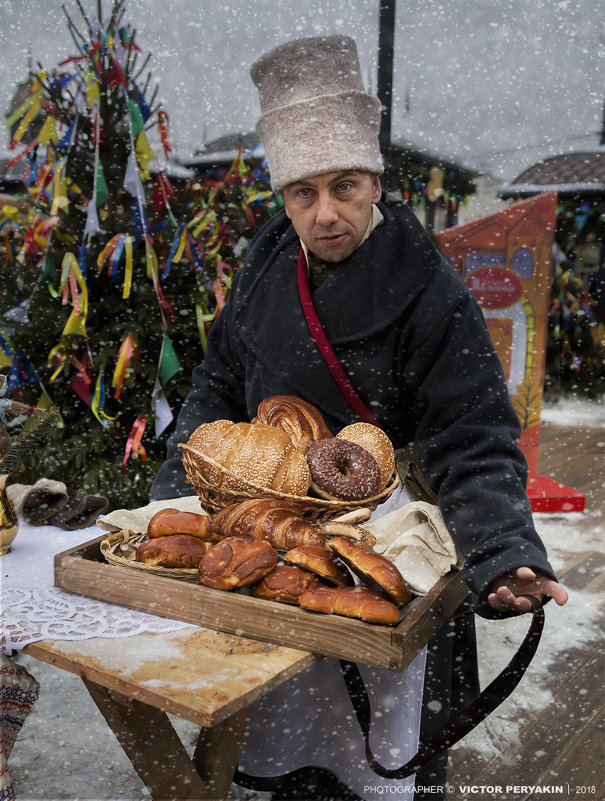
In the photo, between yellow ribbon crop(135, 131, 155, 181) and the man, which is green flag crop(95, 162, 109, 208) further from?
the man

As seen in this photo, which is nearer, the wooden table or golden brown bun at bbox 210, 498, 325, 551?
the wooden table

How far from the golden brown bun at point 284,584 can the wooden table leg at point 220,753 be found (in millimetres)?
211

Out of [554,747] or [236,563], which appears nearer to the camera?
[236,563]

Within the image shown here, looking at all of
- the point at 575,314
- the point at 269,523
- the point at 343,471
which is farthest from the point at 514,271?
the point at 575,314

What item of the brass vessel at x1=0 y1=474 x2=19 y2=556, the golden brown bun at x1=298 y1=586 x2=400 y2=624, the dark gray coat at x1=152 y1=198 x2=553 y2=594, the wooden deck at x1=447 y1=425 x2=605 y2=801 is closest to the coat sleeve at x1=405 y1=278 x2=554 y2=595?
the dark gray coat at x1=152 y1=198 x2=553 y2=594

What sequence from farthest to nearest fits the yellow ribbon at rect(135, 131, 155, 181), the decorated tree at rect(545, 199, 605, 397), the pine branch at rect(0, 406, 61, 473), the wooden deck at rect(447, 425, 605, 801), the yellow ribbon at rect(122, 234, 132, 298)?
the decorated tree at rect(545, 199, 605, 397) < the yellow ribbon at rect(135, 131, 155, 181) < the yellow ribbon at rect(122, 234, 132, 298) < the wooden deck at rect(447, 425, 605, 801) < the pine branch at rect(0, 406, 61, 473)

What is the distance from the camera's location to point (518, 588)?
46.9 inches

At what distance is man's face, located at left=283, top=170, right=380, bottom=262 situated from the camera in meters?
1.47

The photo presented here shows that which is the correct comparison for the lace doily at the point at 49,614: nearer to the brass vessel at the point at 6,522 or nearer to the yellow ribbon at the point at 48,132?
the brass vessel at the point at 6,522

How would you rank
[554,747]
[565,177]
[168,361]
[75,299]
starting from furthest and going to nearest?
[565,177] < [168,361] < [75,299] < [554,747]

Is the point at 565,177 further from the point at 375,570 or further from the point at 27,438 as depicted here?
the point at 375,570

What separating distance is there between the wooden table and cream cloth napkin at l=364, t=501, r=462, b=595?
0.80 feet

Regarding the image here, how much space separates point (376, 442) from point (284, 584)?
418 mm

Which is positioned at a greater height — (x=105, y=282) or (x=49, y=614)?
(x=105, y=282)
